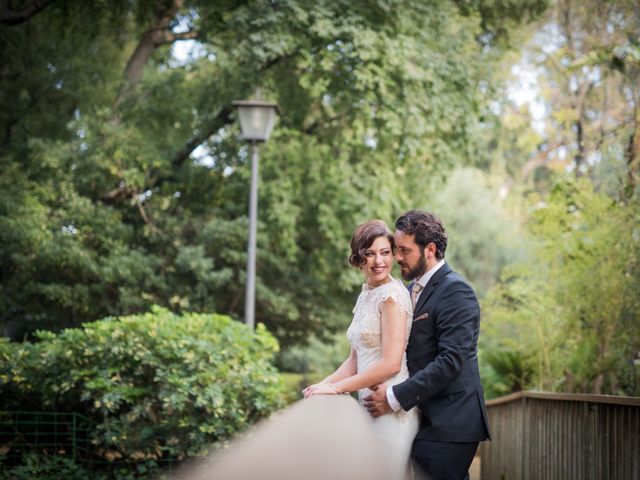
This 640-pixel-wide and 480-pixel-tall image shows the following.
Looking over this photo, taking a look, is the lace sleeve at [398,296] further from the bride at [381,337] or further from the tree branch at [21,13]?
the tree branch at [21,13]

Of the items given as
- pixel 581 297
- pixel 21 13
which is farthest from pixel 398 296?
pixel 21 13

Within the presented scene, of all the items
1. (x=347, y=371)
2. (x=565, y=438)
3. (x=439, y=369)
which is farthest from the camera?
(x=565, y=438)

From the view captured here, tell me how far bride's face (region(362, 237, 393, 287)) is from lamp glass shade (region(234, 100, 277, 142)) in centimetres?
667

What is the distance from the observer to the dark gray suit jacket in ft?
13.0

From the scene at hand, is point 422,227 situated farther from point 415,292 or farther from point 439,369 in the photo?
point 439,369

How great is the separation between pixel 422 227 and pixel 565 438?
9.86 feet

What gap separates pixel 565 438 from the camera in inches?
248

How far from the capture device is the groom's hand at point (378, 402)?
13.5 feet

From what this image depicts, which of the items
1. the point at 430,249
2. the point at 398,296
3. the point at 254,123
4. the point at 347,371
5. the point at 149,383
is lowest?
the point at 149,383

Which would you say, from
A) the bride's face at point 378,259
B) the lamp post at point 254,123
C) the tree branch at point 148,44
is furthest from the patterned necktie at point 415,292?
the tree branch at point 148,44

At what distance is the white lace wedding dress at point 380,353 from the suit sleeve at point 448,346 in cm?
19

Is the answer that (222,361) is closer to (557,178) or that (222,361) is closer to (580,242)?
(580,242)

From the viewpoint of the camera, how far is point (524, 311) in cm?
1072

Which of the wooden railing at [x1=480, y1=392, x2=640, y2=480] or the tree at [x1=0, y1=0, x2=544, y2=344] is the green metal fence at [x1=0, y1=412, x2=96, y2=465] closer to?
the tree at [x1=0, y1=0, x2=544, y2=344]
